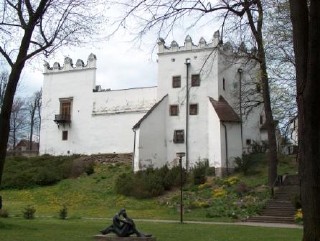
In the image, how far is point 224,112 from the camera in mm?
38906

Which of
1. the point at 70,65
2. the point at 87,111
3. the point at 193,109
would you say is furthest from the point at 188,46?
the point at 70,65

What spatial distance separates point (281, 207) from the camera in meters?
26.5

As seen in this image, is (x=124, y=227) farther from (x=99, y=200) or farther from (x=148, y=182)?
(x=99, y=200)

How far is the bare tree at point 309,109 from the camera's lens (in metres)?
7.52

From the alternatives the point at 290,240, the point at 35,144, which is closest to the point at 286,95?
the point at 290,240

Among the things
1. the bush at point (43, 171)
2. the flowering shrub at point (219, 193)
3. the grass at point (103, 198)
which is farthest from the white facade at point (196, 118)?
the flowering shrub at point (219, 193)

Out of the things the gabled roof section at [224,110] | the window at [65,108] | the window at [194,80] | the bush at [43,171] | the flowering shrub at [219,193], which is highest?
the window at [194,80]

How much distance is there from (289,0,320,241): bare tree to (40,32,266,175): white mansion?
2862 cm

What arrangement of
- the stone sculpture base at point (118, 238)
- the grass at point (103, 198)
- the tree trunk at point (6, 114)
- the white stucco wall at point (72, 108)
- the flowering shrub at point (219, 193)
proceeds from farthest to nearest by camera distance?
the white stucco wall at point (72, 108)
the flowering shrub at point (219, 193)
the grass at point (103, 198)
the tree trunk at point (6, 114)
the stone sculpture base at point (118, 238)

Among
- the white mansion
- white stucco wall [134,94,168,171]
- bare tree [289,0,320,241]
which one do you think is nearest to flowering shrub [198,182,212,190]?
the white mansion

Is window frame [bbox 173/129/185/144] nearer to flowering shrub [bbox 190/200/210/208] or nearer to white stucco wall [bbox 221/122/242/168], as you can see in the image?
white stucco wall [bbox 221/122/242/168]

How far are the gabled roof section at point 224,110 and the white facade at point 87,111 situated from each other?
20.2ft

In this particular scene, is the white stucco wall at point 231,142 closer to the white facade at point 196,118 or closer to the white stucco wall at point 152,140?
the white facade at point 196,118

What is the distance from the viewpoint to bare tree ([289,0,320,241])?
7523 mm
